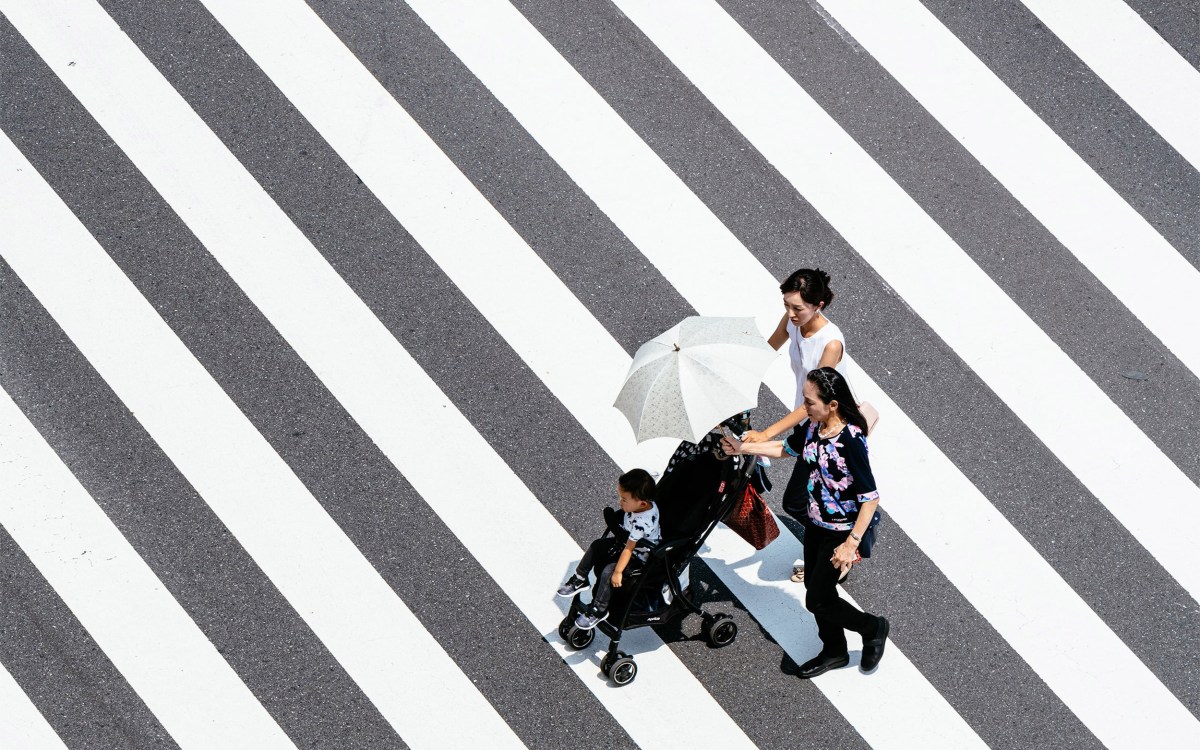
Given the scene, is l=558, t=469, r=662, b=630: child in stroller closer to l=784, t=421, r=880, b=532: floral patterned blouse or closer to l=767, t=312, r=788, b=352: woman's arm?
l=784, t=421, r=880, b=532: floral patterned blouse

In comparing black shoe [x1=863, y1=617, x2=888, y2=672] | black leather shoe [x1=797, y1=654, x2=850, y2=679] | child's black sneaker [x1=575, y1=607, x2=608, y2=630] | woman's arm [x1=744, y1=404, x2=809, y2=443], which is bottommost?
black shoe [x1=863, y1=617, x2=888, y2=672]

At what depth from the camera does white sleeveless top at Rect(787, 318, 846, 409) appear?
5793 millimetres

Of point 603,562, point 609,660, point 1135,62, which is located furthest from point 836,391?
point 1135,62

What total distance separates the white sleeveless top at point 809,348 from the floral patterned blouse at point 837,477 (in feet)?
1.29

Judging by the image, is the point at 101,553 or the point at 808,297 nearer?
the point at 808,297

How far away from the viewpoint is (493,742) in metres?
6.25

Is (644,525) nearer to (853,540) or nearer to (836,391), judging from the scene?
(853,540)

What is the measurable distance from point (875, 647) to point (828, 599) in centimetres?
51

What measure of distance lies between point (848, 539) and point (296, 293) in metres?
3.63

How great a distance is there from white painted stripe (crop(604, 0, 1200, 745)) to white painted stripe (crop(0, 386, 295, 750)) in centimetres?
346

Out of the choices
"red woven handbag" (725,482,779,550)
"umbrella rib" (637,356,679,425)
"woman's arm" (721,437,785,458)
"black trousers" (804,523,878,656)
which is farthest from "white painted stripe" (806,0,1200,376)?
"umbrella rib" (637,356,679,425)

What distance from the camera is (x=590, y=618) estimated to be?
6.00 m


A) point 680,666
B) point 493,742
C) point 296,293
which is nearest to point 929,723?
point 680,666

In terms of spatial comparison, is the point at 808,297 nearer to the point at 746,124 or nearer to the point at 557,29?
the point at 746,124
